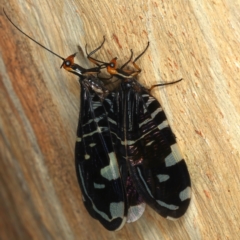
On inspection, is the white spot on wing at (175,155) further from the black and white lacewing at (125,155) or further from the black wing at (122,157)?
the black wing at (122,157)

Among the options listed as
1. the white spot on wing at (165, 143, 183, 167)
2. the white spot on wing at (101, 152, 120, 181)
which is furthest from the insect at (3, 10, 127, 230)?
the white spot on wing at (165, 143, 183, 167)

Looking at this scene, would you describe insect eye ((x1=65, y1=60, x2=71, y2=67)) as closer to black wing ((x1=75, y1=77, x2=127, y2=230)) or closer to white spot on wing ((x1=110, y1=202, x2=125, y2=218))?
black wing ((x1=75, y1=77, x2=127, y2=230))

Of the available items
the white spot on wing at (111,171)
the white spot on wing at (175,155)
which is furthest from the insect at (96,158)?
the white spot on wing at (175,155)

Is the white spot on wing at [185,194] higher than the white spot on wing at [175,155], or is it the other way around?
the white spot on wing at [175,155]

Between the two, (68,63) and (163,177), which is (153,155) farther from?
(68,63)

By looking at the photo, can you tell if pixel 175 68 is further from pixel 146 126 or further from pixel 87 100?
pixel 87 100

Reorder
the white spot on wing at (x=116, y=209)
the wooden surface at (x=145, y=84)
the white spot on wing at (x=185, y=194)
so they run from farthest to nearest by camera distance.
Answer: the white spot on wing at (x=116, y=209), the white spot on wing at (x=185, y=194), the wooden surface at (x=145, y=84)

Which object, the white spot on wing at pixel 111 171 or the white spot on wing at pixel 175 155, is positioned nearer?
the white spot on wing at pixel 175 155

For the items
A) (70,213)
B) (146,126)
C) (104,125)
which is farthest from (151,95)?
(70,213)
